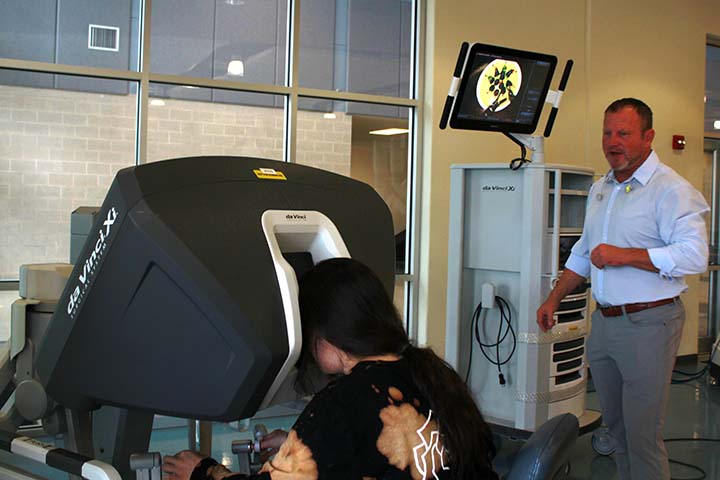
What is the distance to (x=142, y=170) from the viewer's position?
1.06 m

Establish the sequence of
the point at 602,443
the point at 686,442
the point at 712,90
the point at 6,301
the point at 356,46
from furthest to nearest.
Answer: the point at 712,90 < the point at 356,46 < the point at 686,442 < the point at 6,301 < the point at 602,443

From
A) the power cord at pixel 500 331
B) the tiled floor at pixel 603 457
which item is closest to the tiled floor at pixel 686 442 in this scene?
the tiled floor at pixel 603 457

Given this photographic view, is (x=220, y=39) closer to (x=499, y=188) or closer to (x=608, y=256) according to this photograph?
(x=499, y=188)

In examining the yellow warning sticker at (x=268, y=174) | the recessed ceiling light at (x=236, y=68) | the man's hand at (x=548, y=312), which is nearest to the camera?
the yellow warning sticker at (x=268, y=174)

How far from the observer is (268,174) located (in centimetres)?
119

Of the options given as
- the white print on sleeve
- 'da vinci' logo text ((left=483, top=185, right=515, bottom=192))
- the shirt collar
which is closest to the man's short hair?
the shirt collar

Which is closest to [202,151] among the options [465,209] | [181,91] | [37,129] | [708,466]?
[181,91]

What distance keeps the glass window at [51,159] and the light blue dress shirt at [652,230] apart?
2782mm

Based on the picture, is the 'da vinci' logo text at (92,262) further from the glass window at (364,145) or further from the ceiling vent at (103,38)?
the glass window at (364,145)

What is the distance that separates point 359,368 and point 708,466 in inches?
134

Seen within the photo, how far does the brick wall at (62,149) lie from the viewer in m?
4.22

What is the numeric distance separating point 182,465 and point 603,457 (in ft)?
11.1

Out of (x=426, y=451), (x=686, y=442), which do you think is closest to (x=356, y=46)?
(x=686, y=442)

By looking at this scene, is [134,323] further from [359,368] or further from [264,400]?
[359,368]
